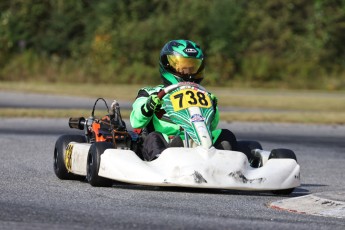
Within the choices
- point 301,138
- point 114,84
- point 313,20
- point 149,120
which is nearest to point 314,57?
point 313,20

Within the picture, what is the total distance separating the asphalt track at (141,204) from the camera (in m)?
7.36

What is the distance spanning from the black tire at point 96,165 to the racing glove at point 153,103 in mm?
550

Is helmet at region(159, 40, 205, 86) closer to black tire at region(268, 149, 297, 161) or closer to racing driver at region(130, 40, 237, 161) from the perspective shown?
racing driver at region(130, 40, 237, 161)

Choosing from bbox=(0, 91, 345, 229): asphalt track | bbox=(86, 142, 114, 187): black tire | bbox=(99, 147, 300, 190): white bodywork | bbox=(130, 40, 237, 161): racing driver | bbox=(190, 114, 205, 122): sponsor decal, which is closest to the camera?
bbox=(0, 91, 345, 229): asphalt track

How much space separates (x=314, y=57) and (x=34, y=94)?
15276 mm

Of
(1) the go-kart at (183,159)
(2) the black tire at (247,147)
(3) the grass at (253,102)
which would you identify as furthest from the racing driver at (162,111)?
(3) the grass at (253,102)

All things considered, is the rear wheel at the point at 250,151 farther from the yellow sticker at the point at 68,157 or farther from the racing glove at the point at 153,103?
the yellow sticker at the point at 68,157

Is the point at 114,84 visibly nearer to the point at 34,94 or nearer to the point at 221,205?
the point at 34,94

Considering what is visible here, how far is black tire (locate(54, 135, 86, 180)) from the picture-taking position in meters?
11.1

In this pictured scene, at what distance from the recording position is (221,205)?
8.80 metres

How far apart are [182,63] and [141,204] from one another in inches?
103

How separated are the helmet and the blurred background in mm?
28570

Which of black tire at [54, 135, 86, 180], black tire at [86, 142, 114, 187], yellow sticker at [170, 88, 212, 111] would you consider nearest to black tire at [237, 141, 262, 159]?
yellow sticker at [170, 88, 212, 111]

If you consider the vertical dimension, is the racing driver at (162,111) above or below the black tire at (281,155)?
above
